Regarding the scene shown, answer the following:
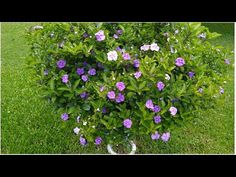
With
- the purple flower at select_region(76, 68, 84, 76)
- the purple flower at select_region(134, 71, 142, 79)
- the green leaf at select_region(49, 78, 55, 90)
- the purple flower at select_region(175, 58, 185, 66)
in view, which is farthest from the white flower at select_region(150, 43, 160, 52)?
the green leaf at select_region(49, 78, 55, 90)

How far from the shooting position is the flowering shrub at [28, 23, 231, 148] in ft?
7.65

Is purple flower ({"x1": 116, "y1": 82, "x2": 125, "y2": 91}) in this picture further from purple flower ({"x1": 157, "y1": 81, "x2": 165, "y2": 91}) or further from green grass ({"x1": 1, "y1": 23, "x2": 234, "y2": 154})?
green grass ({"x1": 1, "y1": 23, "x2": 234, "y2": 154})

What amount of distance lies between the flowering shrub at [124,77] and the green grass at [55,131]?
1.24ft

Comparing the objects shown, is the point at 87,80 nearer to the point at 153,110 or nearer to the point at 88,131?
the point at 88,131

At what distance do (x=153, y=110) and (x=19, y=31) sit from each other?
483 cm

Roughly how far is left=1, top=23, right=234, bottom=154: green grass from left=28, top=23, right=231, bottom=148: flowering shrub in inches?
14.9

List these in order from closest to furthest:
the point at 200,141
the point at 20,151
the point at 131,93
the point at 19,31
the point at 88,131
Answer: the point at 131,93 → the point at 88,131 → the point at 20,151 → the point at 200,141 → the point at 19,31

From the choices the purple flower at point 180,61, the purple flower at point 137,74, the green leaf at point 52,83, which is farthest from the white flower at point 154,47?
the green leaf at point 52,83

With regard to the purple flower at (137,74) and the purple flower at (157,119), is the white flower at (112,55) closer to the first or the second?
the purple flower at (137,74)

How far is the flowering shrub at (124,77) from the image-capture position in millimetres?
2332

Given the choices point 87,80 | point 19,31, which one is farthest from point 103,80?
point 19,31

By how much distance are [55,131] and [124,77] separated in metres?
1.47

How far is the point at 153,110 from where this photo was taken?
7.73 ft

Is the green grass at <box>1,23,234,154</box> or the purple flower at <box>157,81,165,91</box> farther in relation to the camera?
the green grass at <box>1,23,234,154</box>
